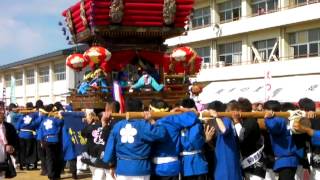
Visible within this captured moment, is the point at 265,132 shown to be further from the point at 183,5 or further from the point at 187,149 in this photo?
the point at 183,5

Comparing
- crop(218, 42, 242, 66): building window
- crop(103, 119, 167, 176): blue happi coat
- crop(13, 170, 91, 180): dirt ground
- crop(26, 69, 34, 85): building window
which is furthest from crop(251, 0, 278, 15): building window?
crop(26, 69, 34, 85): building window

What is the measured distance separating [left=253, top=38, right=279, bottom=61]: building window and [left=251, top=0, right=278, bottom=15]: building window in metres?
1.80

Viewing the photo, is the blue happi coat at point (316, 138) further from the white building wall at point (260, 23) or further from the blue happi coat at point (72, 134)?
the white building wall at point (260, 23)

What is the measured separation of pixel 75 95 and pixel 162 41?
91.9 inches

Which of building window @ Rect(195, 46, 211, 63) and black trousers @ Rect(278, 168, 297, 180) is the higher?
building window @ Rect(195, 46, 211, 63)

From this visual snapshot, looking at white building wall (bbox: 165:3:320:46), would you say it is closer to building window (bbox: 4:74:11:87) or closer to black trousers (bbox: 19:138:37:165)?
black trousers (bbox: 19:138:37:165)

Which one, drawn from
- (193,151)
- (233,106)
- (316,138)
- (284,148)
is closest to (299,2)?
(316,138)

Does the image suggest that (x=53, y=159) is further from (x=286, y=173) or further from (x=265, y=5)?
(x=265, y=5)

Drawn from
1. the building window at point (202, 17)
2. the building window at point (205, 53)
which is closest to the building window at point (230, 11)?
the building window at point (202, 17)

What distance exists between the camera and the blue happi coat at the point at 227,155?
226 inches

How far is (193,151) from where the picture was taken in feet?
19.0

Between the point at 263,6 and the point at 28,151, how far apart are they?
20876 millimetres

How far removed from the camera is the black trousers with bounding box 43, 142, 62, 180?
1098 cm

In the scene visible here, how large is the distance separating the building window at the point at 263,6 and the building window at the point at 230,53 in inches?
97.6
